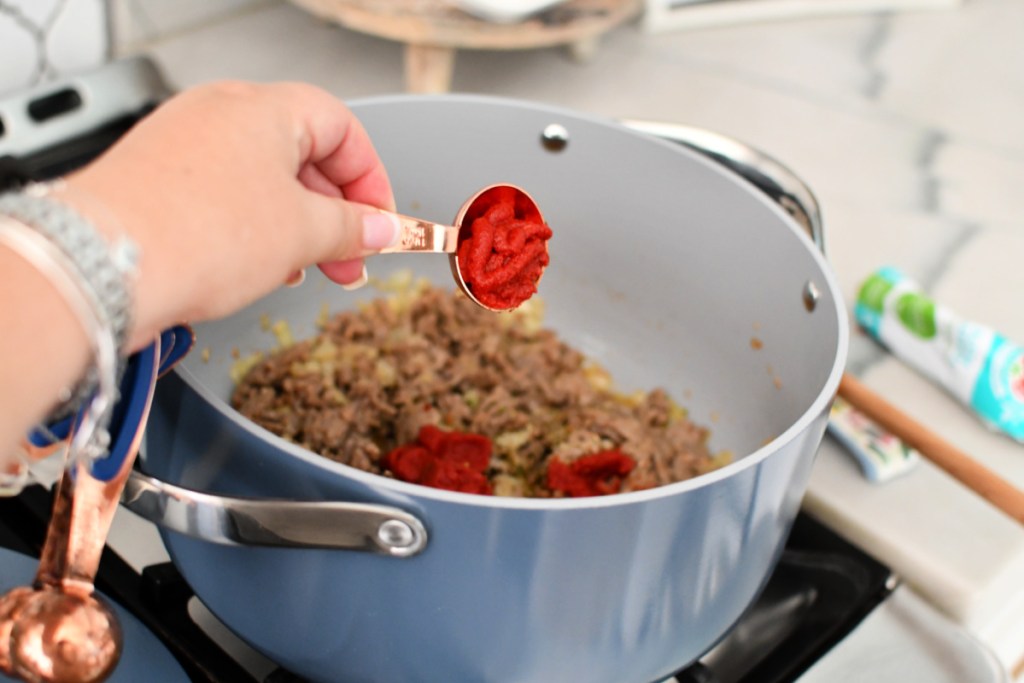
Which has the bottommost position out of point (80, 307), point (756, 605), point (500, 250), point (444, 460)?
point (756, 605)

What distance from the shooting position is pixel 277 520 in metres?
0.51

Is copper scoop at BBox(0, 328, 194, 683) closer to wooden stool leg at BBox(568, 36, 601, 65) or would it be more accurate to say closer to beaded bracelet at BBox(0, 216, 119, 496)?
beaded bracelet at BBox(0, 216, 119, 496)

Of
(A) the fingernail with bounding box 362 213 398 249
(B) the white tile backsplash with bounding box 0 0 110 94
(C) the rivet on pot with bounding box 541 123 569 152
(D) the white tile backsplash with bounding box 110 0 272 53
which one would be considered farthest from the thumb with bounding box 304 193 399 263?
(D) the white tile backsplash with bounding box 110 0 272 53

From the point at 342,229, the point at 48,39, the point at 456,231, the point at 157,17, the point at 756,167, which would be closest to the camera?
the point at 342,229

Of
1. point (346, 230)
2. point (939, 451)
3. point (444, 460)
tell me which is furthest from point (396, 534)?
point (939, 451)

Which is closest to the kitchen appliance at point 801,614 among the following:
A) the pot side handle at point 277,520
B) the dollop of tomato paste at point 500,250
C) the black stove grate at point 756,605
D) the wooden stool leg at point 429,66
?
the black stove grate at point 756,605

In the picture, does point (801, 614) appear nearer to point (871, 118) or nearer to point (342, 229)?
point (342, 229)

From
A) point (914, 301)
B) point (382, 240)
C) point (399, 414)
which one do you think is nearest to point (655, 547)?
point (382, 240)

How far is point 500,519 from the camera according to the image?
20.0 inches

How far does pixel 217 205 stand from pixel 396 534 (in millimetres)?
204

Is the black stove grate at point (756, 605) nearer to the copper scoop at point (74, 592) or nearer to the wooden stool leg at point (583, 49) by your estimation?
the copper scoop at point (74, 592)

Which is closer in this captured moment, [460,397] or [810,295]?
[810,295]

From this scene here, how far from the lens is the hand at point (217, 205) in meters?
0.39

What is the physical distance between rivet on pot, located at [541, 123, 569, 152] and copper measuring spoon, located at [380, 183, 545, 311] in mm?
243
